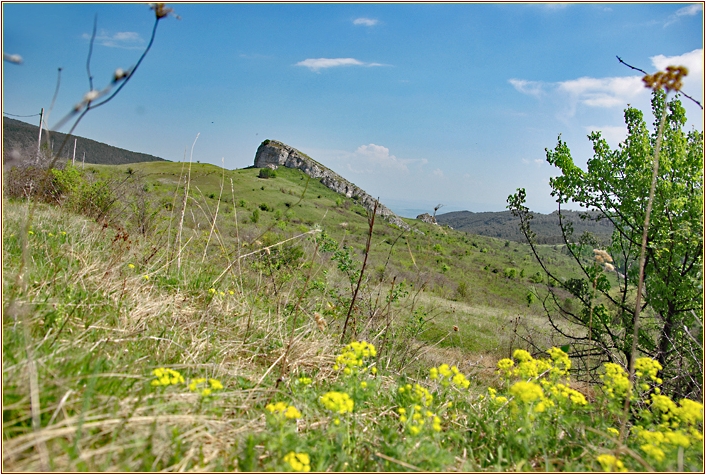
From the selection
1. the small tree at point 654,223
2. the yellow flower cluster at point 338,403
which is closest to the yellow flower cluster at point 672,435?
the yellow flower cluster at point 338,403

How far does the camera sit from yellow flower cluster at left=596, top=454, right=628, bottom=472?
1.66 meters

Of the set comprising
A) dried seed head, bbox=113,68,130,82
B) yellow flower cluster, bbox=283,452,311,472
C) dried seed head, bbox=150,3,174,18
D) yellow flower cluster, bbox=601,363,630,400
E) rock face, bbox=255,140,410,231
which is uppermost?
rock face, bbox=255,140,410,231

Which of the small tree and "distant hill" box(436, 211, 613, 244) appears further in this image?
"distant hill" box(436, 211, 613, 244)

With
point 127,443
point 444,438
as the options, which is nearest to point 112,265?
point 127,443

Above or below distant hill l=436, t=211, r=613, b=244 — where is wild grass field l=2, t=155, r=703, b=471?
below

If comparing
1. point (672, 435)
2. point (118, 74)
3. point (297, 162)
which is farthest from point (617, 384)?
point (297, 162)

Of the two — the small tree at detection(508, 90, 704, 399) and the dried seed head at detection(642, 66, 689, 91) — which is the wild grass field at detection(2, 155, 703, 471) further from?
the small tree at detection(508, 90, 704, 399)

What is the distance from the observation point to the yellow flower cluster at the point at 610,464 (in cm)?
166

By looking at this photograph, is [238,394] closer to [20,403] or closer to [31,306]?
[20,403]

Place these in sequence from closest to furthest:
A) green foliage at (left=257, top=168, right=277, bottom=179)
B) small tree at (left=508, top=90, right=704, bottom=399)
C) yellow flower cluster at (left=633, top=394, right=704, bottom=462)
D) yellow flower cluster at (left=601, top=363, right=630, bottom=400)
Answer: yellow flower cluster at (left=633, top=394, right=704, bottom=462) → yellow flower cluster at (left=601, top=363, right=630, bottom=400) → small tree at (left=508, top=90, right=704, bottom=399) → green foliage at (left=257, top=168, right=277, bottom=179)

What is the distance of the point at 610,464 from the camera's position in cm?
165

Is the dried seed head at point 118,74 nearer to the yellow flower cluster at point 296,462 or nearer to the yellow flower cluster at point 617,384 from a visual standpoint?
the yellow flower cluster at point 296,462

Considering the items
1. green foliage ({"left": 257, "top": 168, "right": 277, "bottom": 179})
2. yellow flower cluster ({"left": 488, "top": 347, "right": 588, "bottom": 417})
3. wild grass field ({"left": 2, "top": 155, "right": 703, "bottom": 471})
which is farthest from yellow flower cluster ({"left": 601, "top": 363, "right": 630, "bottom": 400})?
green foliage ({"left": 257, "top": 168, "right": 277, "bottom": 179})

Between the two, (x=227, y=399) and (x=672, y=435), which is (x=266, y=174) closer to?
(x=227, y=399)
